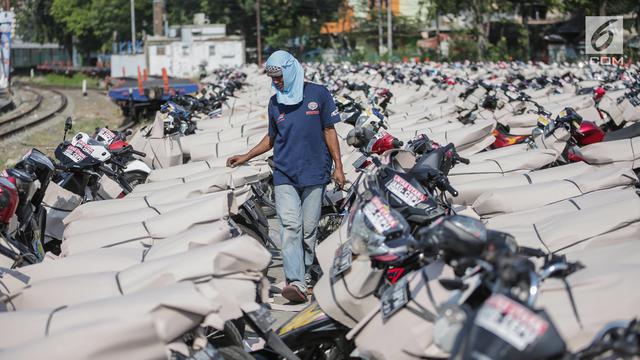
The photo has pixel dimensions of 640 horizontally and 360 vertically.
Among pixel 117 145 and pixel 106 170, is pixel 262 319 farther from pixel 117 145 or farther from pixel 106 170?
pixel 117 145

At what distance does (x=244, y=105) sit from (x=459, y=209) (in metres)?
10.0

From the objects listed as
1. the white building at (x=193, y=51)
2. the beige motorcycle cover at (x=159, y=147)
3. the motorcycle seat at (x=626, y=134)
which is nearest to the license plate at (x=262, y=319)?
the motorcycle seat at (x=626, y=134)

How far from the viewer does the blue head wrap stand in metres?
5.96

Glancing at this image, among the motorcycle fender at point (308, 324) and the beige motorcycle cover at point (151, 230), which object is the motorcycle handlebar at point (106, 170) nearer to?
the beige motorcycle cover at point (151, 230)

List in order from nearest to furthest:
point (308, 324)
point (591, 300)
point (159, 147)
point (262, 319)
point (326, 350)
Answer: point (591, 300) < point (262, 319) < point (308, 324) < point (326, 350) < point (159, 147)

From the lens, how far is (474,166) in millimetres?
7207

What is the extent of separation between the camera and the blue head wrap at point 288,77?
5961 mm

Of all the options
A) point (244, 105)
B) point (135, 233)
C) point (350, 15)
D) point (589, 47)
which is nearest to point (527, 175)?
point (135, 233)

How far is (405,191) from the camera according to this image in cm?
505

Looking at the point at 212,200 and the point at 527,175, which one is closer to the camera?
the point at 212,200

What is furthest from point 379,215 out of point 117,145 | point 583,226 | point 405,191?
point 117,145

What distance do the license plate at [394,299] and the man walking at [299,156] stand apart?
213 centimetres

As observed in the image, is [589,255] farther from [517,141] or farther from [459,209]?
[517,141]

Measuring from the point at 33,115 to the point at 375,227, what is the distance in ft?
90.4
